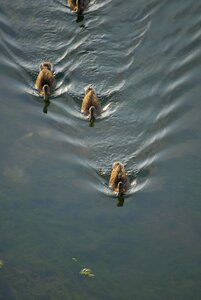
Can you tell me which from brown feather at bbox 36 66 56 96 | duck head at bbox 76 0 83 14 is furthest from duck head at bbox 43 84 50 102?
duck head at bbox 76 0 83 14

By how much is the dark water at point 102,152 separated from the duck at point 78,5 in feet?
0.52

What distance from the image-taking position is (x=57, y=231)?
12.1 meters

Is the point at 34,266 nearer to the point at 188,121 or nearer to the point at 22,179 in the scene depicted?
the point at 22,179

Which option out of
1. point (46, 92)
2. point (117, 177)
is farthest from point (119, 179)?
point (46, 92)

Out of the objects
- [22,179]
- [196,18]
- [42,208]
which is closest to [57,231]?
[42,208]

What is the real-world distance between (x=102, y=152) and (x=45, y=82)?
6.75 feet

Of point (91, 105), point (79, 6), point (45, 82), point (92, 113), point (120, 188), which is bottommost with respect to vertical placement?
point (120, 188)

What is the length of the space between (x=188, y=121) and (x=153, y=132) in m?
0.75

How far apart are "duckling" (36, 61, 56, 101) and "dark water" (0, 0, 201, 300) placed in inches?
7.8

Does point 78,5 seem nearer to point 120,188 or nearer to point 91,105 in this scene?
point 91,105

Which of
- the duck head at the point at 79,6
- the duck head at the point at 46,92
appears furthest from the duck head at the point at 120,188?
the duck head at the point at 79,6

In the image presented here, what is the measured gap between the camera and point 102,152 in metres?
13.3

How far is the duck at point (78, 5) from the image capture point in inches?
611

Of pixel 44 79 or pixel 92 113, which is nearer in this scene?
pixel 92 113
